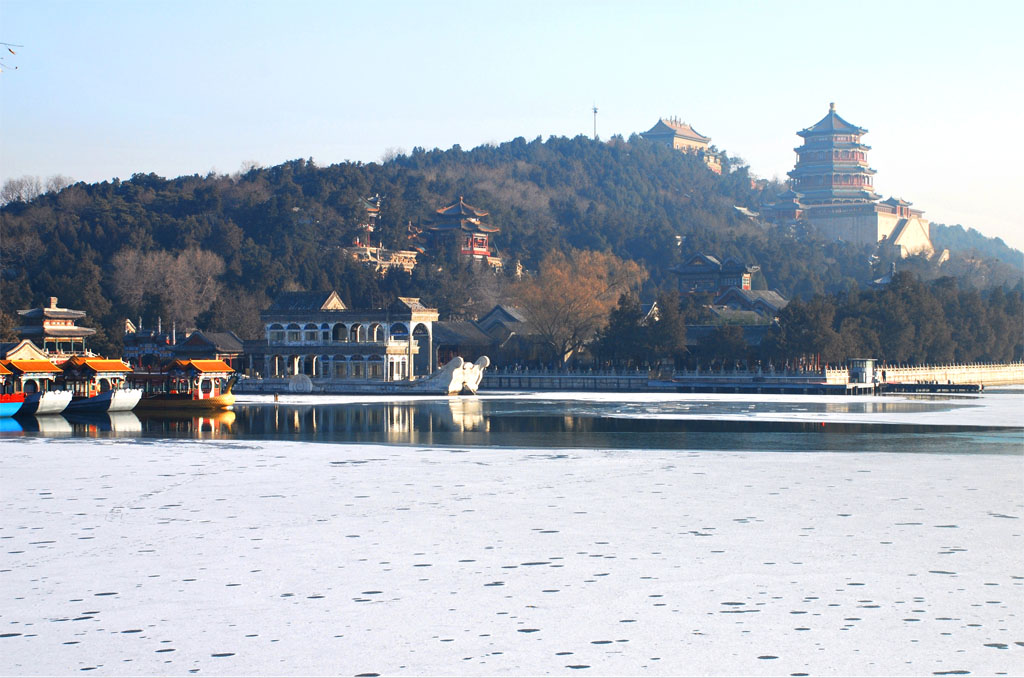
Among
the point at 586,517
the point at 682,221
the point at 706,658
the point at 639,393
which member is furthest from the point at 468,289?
the point at 706,658

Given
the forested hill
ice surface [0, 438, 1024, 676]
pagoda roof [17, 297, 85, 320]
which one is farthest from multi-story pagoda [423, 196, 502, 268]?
ice surface [0, 438, 1024, 676]

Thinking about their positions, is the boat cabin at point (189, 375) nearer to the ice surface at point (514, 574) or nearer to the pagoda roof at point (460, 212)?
the ice surface at point (514, 574)

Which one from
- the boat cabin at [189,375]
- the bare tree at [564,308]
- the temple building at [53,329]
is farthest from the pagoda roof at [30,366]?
the bare tree at [564,308]

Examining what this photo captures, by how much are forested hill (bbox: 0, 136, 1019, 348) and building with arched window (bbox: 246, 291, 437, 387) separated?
926cm

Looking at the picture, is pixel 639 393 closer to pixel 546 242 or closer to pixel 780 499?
pixel 780 499

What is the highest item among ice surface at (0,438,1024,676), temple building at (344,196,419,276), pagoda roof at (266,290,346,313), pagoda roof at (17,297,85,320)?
temple building at (344,196,419,276)

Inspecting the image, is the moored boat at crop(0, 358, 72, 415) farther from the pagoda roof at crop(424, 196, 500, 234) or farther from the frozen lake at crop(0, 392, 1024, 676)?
the pagoda roof at crop(424, 196, 500, 234)

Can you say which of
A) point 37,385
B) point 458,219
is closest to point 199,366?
point 37,385

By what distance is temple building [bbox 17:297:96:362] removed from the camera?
244 feet

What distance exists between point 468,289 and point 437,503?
82.5 m

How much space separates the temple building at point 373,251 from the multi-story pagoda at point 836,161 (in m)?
67.9

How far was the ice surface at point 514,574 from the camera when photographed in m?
10.5

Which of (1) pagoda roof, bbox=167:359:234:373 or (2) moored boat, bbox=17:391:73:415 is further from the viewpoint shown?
(1) pagoda roof, bbox=167:359:234:373

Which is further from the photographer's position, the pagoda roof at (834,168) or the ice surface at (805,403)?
the pagoda roof at (834,168)
